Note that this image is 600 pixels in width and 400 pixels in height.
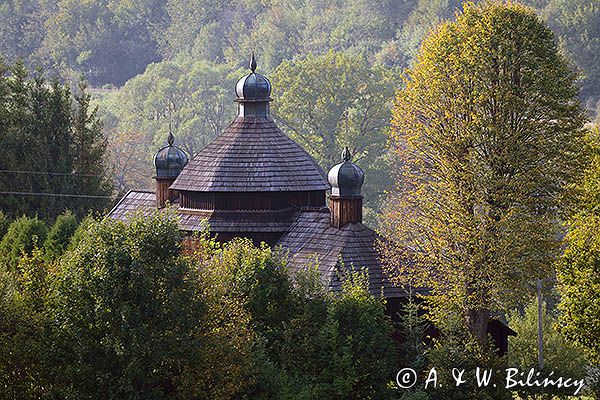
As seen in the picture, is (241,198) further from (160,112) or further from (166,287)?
(160,112)

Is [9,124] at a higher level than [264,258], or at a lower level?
higher

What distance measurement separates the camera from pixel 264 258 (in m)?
42.0

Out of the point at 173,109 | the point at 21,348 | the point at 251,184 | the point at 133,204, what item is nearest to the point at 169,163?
the point at 133,204

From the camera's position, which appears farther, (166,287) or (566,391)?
(566,391)

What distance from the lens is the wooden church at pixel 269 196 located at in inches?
1841

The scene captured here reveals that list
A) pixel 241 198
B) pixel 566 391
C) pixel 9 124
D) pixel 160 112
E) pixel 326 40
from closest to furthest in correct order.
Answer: pixel 566 391, pixel 241 198, pixel 9 124, pixel 160 112, pixel 326 40

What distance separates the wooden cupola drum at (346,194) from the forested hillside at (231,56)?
4227 centimetres

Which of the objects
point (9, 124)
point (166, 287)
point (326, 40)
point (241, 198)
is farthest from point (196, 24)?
point (166, 287)

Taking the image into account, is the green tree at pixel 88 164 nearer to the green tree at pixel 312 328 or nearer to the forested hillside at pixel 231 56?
the forested hillside at pixel 231 56

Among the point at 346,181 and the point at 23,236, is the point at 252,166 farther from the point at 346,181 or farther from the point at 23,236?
the point at 23,236

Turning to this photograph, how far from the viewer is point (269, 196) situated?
167 feet

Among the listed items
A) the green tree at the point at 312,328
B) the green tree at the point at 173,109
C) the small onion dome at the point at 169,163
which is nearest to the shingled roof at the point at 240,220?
the small onion dome at the point at 169,163

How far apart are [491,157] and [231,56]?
10725 centimetres

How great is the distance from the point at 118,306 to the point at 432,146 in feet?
36.9
